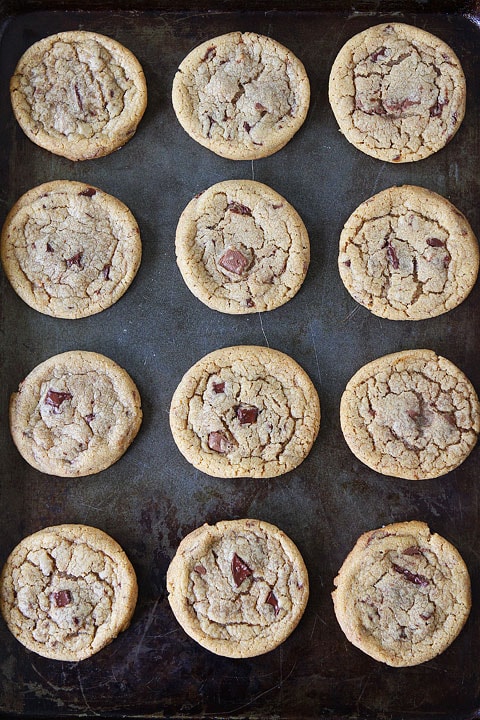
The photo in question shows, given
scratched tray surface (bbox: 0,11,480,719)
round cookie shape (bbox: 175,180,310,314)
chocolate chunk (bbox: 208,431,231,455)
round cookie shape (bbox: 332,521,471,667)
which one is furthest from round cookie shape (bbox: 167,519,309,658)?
round cookie shape (bbox: 175,180,310,314)

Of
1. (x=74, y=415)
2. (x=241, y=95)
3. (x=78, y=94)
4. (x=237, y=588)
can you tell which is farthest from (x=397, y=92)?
(x=237, y=588)

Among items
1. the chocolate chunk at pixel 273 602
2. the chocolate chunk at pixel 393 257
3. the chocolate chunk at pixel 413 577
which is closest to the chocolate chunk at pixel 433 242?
the chocolate chunk at pixel 393 257

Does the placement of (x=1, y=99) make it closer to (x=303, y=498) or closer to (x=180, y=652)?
(x=303, y=498)

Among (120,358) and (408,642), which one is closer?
(408,642)

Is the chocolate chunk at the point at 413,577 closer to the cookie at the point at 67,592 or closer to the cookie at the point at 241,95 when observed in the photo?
the cookie at the point at 67,592

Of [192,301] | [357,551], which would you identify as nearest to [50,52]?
[192,301]
